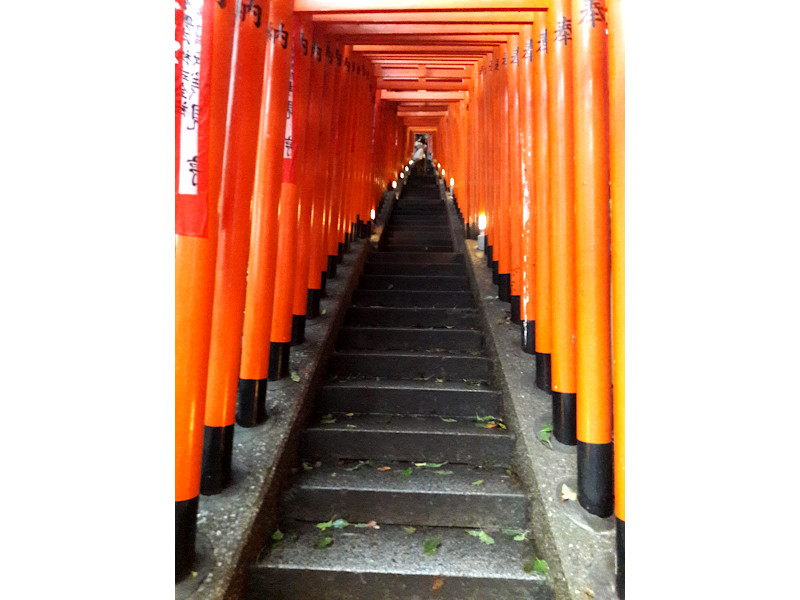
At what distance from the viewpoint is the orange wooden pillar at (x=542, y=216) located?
278cm

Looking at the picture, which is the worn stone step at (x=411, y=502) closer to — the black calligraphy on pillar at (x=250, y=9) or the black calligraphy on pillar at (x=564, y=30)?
the black calligraphy on pillar at (x=250, y=9)

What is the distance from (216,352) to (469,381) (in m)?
1.99

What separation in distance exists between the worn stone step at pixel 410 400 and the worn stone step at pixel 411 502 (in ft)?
2.04

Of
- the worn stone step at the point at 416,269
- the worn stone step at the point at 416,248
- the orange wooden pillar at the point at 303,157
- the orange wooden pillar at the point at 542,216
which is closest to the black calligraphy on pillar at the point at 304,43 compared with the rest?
the orange wooden pillar at the point at 303,157

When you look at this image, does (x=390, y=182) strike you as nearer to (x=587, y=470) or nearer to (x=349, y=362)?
(x=349, y=362)

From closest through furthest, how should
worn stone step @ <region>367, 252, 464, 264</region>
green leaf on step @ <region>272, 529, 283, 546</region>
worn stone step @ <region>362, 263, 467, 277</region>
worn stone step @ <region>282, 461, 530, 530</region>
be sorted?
green leaf on step @ <region>272, 529, 283, 546</region> < worn stone step @ <region>282, 461, 530, 530</region> < worn stone step @ <region>362, 263, 467, 277</region> < worn stone step @ <region>367, 252, 464, 264</region>

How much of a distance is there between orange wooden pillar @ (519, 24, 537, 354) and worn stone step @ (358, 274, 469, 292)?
1.42m

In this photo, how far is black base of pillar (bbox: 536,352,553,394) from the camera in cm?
285

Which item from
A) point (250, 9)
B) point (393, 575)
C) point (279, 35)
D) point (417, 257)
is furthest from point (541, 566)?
point (417, 257)

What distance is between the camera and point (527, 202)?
11.1ft

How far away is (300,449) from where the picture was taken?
2789 mm

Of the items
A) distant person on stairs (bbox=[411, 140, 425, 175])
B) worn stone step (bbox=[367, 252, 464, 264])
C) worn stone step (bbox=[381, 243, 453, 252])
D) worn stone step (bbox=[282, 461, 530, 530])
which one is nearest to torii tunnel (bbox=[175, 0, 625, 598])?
worn stone step (bbox=[282, 461, 530, 530])

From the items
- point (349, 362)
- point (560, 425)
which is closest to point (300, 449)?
point (349, 362)

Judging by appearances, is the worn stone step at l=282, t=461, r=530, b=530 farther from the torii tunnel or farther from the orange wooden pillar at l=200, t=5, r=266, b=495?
the orange wooden pillar at l=200, t=5, r=266, b=495
